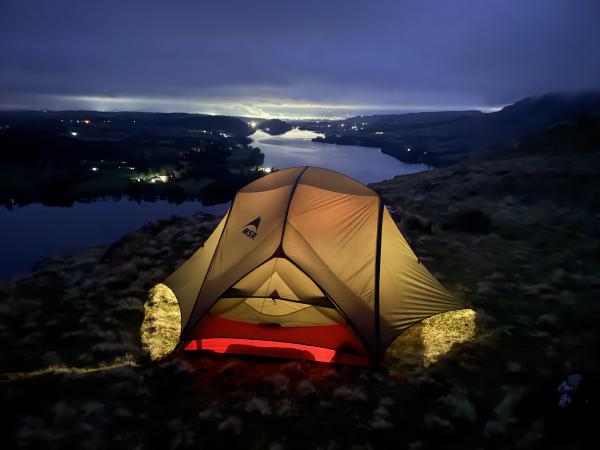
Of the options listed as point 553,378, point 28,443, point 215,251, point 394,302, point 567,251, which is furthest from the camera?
point 567,251

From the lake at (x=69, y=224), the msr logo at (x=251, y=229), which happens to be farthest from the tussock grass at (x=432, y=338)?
the lake at (x=69, y=224)

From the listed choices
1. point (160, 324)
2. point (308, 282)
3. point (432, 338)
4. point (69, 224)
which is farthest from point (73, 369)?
point (69, 224)

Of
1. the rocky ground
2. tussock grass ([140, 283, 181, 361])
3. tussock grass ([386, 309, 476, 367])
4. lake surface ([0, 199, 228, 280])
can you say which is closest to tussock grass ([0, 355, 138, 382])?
the rocky ground

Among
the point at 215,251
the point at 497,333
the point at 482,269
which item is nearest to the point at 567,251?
the point at 482,269

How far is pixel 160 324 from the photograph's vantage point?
10055 millimetres

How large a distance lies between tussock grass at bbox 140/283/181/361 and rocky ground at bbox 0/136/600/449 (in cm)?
30

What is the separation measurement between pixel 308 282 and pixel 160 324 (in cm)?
453

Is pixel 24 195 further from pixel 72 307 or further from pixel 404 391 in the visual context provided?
pixel 404 391

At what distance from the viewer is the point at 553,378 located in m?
7.45

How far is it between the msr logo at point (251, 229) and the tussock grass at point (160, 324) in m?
3.35

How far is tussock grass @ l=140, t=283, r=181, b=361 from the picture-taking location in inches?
354

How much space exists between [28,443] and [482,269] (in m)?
14.4

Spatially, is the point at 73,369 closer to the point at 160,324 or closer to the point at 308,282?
the point at 160,324

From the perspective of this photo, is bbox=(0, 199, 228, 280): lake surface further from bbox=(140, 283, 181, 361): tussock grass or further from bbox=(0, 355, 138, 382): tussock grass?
bbox=(0, 355, 138, 382): tussock grass
